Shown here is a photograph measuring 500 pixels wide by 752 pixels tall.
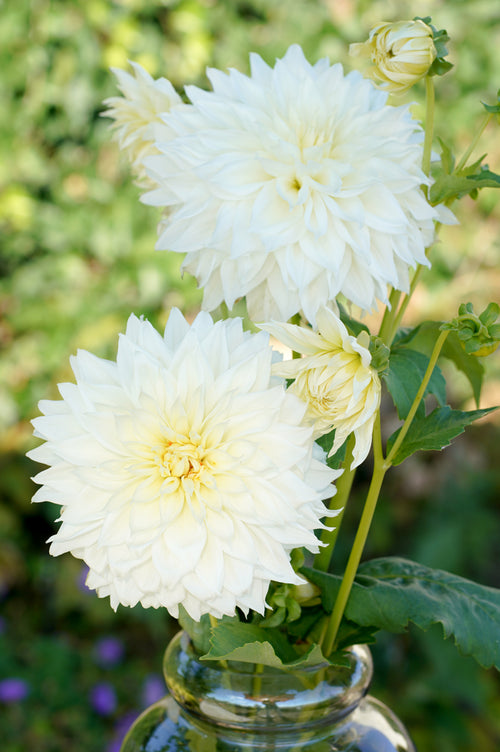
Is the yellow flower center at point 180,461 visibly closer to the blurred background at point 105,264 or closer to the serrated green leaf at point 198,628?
the serrated green leaf at point 198,628

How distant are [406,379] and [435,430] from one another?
0.04 metres

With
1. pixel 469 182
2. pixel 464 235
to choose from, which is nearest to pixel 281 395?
pixel 469 182

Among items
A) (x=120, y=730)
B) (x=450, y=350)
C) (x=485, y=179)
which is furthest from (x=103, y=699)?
(x=485, y=179)

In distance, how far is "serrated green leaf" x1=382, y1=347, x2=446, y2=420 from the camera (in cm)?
49

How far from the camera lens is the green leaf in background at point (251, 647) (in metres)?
0.43

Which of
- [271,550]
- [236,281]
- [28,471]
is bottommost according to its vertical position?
[28,471]

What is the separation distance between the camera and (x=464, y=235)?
214 centimetres

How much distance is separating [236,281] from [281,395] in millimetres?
87

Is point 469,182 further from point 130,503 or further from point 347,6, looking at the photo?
point 347,6

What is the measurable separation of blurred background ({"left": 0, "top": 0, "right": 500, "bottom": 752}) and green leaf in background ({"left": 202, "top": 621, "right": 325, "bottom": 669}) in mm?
1246

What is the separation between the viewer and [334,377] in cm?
40

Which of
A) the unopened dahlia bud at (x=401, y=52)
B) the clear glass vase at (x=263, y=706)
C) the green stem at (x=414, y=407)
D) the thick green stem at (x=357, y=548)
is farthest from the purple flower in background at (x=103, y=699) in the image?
the unopened dahlia bud at (x=401, y=52)

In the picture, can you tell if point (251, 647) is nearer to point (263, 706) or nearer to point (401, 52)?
point (263, 706)

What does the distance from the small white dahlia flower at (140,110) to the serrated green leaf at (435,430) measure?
240 mm
